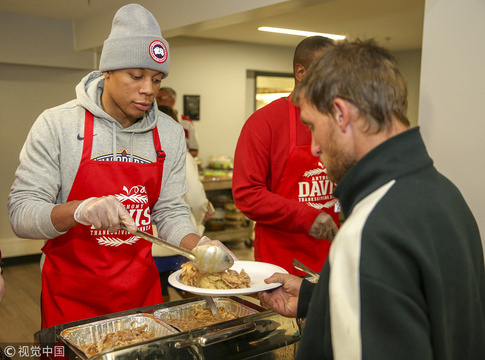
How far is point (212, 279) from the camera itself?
5.20 ft

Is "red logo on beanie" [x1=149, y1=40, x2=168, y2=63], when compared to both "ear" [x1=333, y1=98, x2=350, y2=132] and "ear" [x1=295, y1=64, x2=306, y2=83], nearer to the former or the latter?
"ear" [x1=295, y1=64, x2=306, y2=83]

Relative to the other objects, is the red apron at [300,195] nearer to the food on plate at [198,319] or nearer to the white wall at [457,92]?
the white wall at [457,92]

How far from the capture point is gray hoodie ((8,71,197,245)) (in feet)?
5.51

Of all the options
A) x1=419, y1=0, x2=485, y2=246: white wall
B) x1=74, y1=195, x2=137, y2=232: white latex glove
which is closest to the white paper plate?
x1=74, y1=195, x2=137, y2=232: white latex glove

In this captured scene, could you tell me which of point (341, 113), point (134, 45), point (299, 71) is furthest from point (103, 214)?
point (299, 71)

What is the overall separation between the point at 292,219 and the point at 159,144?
65cm

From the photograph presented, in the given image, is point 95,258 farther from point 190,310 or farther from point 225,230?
point 225,230

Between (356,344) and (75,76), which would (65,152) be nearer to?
(356,344)

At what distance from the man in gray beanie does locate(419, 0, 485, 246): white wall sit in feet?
3.46

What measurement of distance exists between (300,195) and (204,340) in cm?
109

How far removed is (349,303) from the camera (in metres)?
0.83

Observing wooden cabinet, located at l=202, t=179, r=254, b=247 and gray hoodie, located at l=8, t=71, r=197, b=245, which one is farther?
wooden cabinet, located at l=202, t=179, r=254, b=247

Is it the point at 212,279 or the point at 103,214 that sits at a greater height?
the point at 103,214

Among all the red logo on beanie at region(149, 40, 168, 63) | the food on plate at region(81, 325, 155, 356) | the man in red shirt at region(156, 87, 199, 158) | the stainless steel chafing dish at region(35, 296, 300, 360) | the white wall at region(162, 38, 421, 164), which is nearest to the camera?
the stainless steel chafing dish at region(35, 296, 300, 360)
